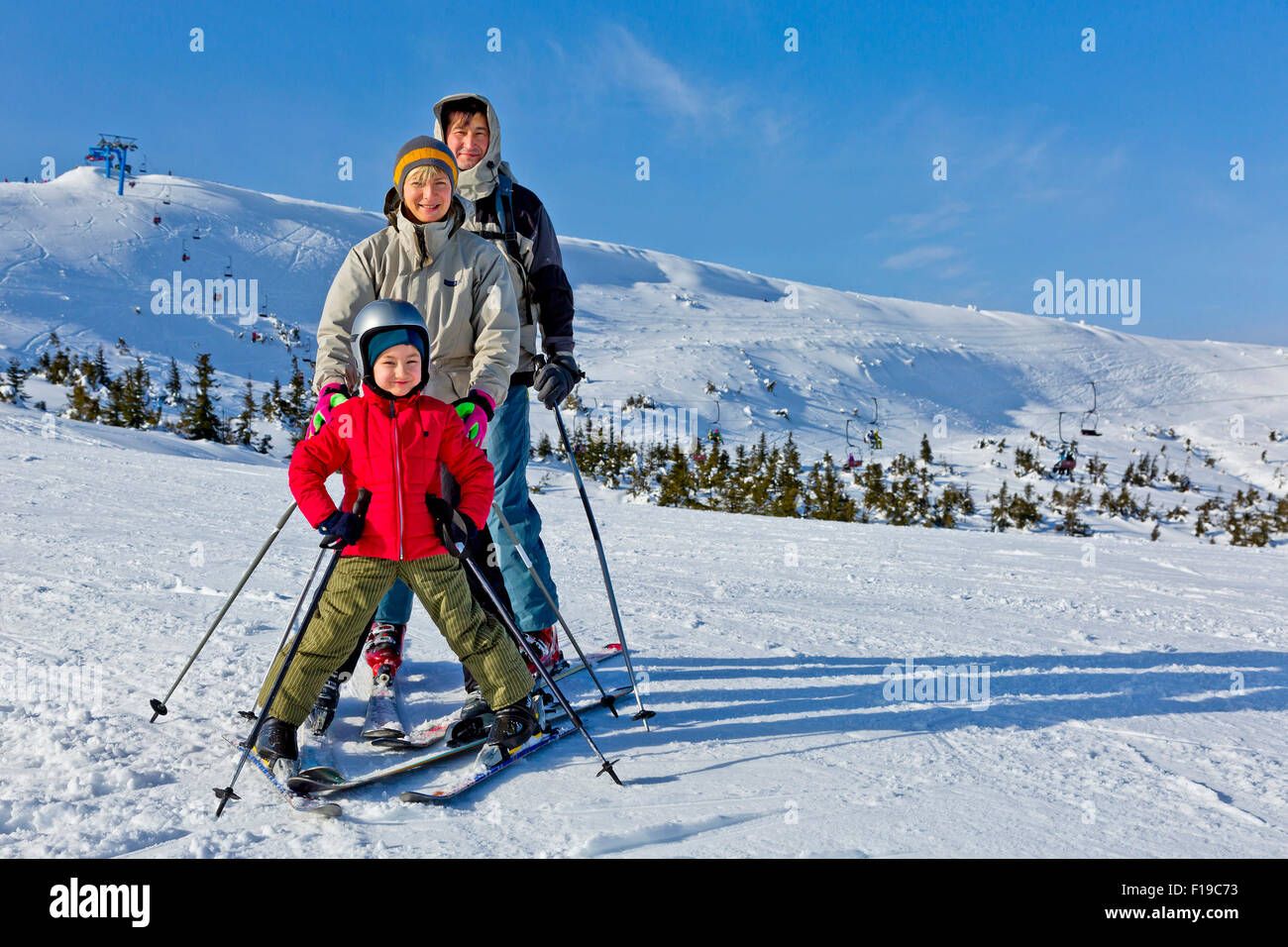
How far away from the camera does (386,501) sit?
2430mm

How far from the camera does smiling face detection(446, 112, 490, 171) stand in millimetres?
3090

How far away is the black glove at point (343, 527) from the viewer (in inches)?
89.3

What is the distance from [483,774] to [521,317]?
1.89 metres

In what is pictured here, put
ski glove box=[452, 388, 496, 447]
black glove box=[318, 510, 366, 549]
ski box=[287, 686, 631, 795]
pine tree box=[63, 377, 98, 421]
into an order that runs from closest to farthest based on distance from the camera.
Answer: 1. ski box=[287, 686, 631, 795]
2. black glove box=[318, 510, 366, 549]
3. ski glove box=[452, 388, 496, 447]
4. pine tree box=[63, 377, 98, 421]

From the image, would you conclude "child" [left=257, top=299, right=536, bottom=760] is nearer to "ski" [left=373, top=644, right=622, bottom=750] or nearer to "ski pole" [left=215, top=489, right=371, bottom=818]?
"ski pole" [left=215, top=489, right=371, bottom=818]

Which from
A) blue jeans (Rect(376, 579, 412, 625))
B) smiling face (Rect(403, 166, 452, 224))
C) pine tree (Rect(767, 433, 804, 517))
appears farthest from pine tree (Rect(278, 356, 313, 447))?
smiling face (Rect(403, 166, 452, 224))

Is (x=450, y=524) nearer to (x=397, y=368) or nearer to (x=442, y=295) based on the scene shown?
(x=397, y=368)

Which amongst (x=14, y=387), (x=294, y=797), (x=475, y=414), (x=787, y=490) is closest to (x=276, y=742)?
(x=294, y=797)

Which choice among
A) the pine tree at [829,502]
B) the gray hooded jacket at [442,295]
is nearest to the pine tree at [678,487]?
the pine tree at [829,502]

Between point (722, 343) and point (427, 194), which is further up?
point (722, 343)

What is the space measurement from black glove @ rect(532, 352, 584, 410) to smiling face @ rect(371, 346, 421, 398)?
637 millimetres

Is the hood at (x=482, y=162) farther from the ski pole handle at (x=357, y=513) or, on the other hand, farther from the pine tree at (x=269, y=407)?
the pine tree at (x=269, y=407)

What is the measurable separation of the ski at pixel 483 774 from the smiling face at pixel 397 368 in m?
Answer: 1.21

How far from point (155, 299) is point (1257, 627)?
42024mm
